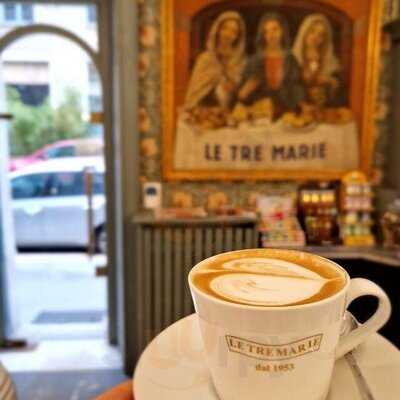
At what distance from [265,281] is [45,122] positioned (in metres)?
2.18

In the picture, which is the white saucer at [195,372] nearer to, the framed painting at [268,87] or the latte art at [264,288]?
A: the latte art at [264,288]

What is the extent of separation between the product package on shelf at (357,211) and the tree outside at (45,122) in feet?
4.71

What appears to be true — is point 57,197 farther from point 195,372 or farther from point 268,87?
point 195,372

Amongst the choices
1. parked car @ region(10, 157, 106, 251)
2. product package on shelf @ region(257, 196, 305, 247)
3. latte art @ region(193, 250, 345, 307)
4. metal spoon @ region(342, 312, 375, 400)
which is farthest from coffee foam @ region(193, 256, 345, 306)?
parked car @ region(10, 157, 106, 251)

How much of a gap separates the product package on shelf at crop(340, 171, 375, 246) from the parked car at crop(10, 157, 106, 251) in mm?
1305

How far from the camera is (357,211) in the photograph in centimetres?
Answer: 220

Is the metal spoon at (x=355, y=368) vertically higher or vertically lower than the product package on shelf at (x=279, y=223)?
higher

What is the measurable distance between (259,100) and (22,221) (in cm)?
166

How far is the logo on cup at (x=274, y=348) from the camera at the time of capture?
1.41 ft

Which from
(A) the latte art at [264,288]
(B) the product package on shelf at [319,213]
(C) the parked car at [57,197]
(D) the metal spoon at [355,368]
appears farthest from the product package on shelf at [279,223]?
(A) the latte art at [264,288]

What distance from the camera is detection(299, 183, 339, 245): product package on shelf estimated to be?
216 cm

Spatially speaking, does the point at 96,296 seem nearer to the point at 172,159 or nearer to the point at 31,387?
the point at 31,387

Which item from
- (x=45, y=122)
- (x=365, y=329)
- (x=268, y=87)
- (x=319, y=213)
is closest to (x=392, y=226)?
(x=319, y=213)

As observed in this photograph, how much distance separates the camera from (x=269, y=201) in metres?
2.29
